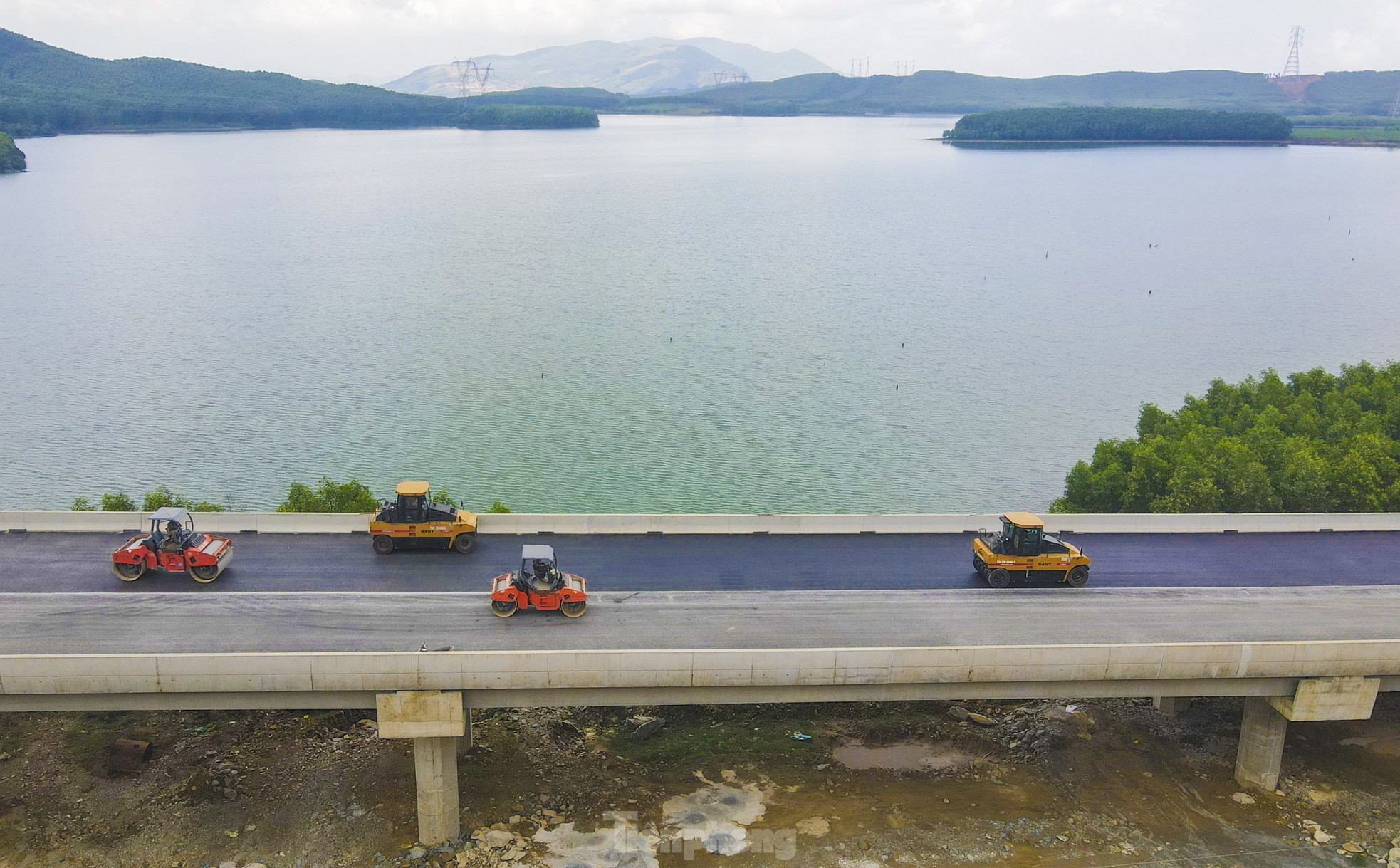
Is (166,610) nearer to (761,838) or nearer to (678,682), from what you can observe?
(678,682)

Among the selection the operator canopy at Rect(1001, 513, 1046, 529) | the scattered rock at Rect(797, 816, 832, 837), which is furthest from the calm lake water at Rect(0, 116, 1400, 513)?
the scattered rock at Rect(797, 816, 832, 837)

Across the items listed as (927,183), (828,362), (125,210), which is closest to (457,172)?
(125,210)

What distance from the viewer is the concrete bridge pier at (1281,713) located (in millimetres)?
25484

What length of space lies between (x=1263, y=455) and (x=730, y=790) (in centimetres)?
2810

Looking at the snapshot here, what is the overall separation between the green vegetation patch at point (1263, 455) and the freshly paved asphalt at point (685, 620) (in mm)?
11928

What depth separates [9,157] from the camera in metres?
165

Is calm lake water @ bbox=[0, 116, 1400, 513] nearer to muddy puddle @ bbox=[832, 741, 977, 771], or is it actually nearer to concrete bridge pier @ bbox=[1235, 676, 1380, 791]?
muddy puddle @ bbox=[832, 741, 977, 771]

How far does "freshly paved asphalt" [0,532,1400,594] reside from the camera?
1125 inches

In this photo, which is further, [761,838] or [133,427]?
[133,427]

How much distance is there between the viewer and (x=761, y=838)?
25.7 meters

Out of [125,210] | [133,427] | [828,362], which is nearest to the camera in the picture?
[133,427]

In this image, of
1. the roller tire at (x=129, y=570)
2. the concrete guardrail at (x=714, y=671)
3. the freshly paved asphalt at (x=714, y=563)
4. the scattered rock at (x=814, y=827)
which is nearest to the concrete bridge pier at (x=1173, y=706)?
the freshly paved asphalt at (x=714, y=563)

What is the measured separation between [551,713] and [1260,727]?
1881 centimetres

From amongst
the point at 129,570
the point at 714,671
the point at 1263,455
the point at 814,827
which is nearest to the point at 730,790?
the point at 814,827
